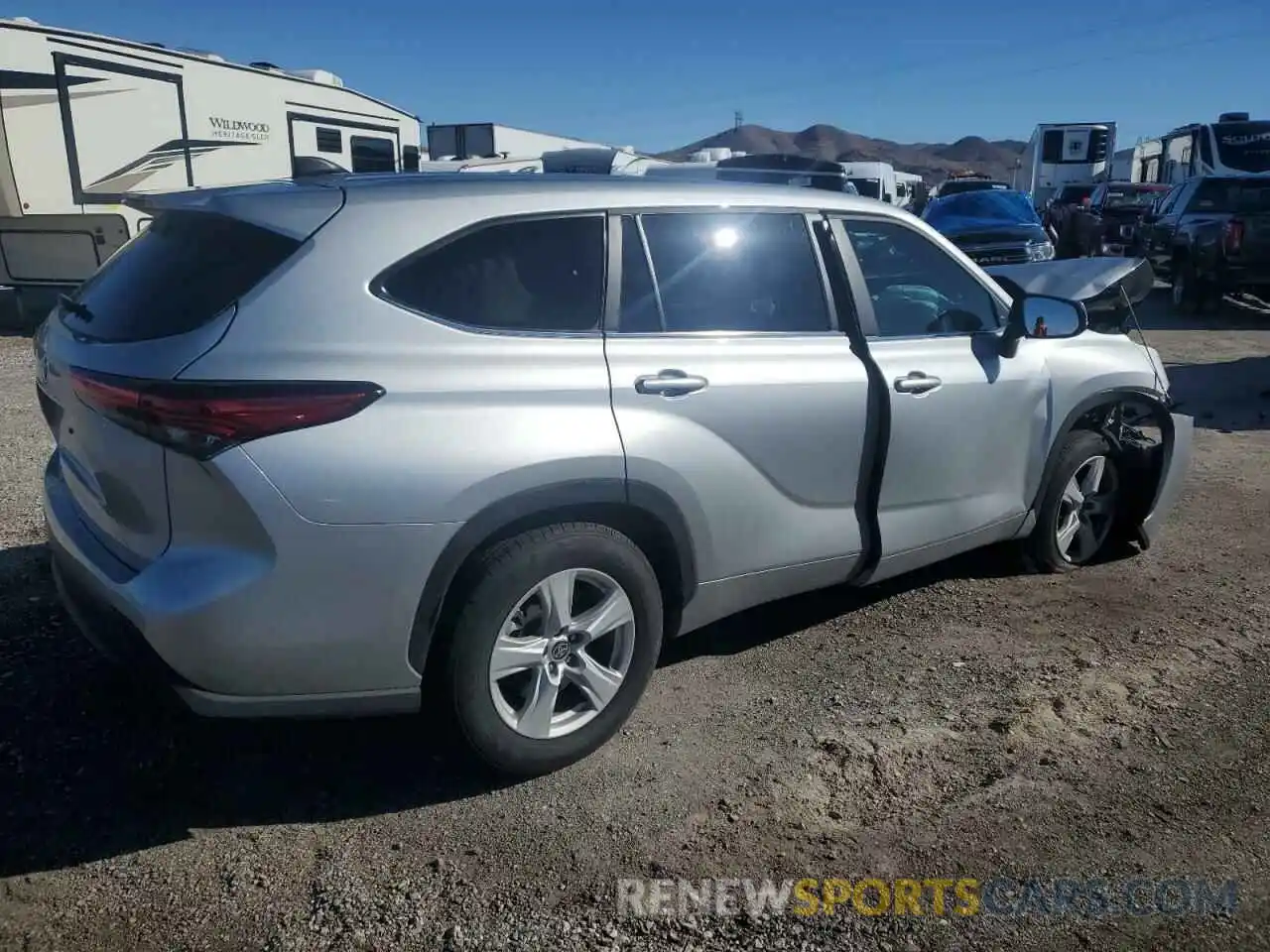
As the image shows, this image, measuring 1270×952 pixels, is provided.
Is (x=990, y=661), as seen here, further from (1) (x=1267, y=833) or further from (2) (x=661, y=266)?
(2) (x=661, y=266)

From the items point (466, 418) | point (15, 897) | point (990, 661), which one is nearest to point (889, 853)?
point (990, 661)

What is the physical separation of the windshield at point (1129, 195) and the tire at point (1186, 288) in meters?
8.50

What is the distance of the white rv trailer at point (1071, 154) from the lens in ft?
110

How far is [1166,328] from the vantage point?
1391 cm

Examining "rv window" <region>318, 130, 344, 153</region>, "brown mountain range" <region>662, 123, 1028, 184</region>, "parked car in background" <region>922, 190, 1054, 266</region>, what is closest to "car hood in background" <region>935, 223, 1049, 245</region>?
"parked car in background" <region>922, 190, 1054, 266</region>

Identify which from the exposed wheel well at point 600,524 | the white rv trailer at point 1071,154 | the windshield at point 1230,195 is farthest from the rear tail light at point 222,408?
the white rv trailer at point 1071,154

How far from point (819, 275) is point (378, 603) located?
2022 mm

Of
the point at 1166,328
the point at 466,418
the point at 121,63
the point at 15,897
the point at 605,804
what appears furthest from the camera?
the point at 1166,328

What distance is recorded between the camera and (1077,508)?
503 cm

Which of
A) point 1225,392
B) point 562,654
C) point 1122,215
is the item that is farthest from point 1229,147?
point 562,654

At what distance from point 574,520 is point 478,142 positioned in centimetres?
2004

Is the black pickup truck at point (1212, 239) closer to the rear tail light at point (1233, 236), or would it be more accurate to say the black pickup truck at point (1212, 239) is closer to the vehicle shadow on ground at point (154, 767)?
the rear tail light at point (1233, 236)

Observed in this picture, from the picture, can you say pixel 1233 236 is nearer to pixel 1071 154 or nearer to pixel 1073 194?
pixel 1073 194

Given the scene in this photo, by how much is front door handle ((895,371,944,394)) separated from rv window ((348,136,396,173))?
13818 millimetres
